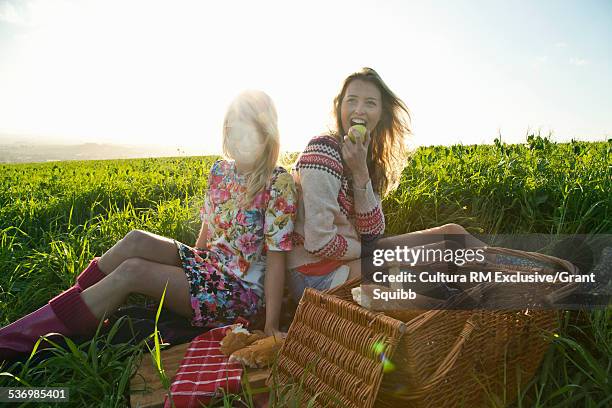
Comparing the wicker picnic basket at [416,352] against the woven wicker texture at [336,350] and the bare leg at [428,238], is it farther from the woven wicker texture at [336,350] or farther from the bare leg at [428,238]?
the bare leg at [428,238]

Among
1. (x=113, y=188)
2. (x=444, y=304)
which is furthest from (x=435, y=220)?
(x=113, y=188)

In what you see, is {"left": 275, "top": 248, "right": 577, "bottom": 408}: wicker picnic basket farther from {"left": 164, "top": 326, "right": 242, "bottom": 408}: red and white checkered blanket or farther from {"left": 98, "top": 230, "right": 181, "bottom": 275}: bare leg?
{"left": 98, "top": 230, "right": 181, "bottom": 275}: bare leg

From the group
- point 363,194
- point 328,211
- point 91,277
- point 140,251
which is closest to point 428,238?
point 363,194

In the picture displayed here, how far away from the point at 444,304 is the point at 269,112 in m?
1.41

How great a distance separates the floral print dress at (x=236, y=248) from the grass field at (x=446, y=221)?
0.49 meters

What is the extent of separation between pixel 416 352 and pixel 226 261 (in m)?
1.42

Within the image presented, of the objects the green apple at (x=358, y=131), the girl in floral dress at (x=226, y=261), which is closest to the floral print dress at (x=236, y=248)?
the girl in floral dress at (x=226, y=261)

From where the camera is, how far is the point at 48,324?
247 cm

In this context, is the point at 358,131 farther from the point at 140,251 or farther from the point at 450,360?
the point at 140,251

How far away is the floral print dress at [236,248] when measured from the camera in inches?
105

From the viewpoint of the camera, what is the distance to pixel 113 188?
6039 millimetres

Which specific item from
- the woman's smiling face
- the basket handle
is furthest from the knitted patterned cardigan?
the basket handle

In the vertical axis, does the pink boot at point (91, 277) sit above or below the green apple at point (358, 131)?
below

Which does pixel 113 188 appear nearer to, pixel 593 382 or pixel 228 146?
pixel 228 146
